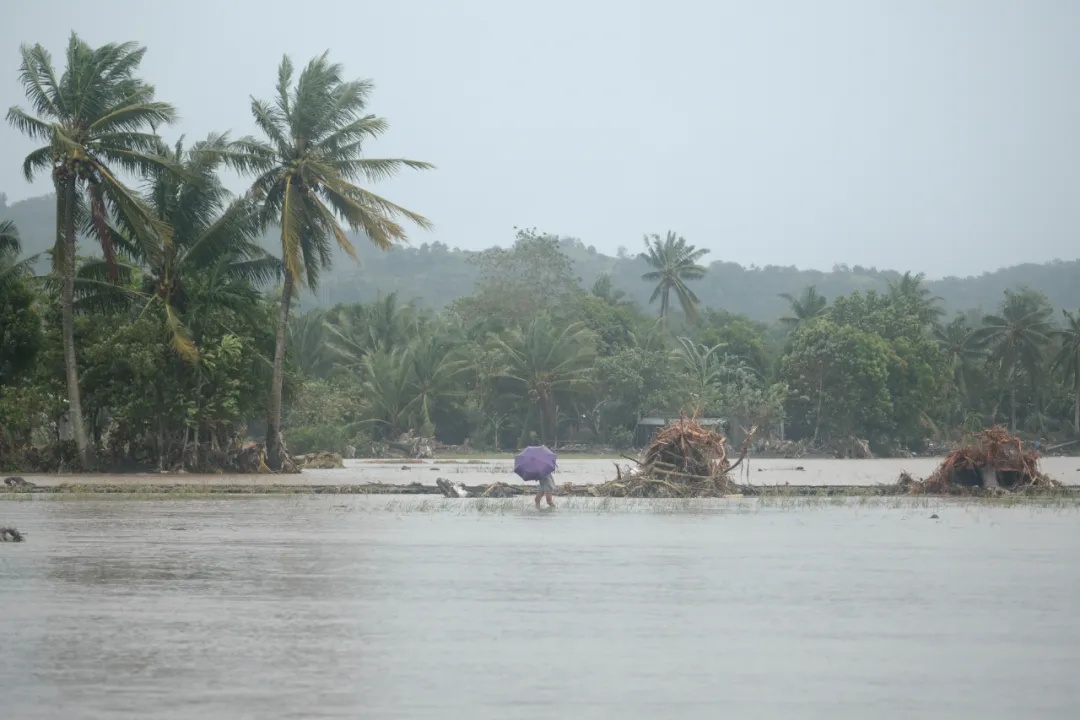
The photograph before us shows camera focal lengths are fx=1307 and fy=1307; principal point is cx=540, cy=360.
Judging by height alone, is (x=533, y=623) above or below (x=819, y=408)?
below

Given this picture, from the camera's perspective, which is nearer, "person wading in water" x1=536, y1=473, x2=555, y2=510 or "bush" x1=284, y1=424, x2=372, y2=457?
"person wading in water" x1=536, y1=473, x2=555, y2=510

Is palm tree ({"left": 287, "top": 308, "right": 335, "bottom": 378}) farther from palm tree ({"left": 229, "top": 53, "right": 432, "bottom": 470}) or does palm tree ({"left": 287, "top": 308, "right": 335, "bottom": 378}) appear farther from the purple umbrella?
the purple umbrella

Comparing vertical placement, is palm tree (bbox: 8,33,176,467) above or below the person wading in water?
above

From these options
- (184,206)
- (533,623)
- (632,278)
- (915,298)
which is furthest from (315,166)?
(632,278)

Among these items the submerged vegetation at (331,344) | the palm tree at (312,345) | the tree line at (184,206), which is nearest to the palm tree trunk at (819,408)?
the submerged vegetation at (331,344)

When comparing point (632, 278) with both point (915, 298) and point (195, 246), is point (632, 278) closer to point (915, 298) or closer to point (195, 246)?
point (915, 298)

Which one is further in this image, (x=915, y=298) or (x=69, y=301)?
(x=915, y=298)

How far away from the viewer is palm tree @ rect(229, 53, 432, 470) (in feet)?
117

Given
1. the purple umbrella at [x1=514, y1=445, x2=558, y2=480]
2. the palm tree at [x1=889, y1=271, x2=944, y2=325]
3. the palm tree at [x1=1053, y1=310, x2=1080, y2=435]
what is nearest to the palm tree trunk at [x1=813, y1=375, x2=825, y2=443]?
the palm tree at [x1=889, y1=271, x2=944, y2=325]

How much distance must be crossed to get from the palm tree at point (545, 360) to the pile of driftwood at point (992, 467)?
122 feet

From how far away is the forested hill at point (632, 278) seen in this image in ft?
476

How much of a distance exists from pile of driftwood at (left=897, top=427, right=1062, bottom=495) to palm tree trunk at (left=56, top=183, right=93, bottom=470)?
20546 millimetres

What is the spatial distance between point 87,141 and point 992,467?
76.1ft

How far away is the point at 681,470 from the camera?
27734 millimetres
